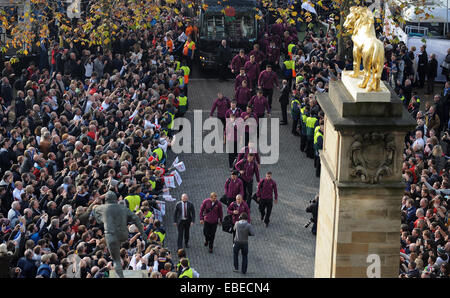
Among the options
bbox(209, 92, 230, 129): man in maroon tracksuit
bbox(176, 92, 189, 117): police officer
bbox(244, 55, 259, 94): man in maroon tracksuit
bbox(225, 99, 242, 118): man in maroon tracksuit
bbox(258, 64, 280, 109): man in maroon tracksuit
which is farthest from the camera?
bbox(244, 55, 259, 94): man in maroon tracksuit

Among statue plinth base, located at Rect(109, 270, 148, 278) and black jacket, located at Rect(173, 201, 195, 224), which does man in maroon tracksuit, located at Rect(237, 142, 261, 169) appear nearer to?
black jacket, located at Rect(173, 201, 195, 224)

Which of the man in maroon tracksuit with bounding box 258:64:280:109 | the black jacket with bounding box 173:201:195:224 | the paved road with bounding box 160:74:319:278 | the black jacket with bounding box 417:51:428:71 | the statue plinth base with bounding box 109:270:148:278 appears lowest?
the paved road with bounding box 160:74:319:278

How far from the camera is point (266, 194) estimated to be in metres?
26.9

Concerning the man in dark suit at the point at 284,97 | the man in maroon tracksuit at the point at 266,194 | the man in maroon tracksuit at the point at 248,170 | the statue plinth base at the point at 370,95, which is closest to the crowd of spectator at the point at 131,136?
the man in dark suit at the point at 284,97

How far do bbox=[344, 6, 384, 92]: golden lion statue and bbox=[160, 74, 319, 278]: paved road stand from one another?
8086mm

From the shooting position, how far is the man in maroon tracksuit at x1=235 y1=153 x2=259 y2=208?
27625 mm

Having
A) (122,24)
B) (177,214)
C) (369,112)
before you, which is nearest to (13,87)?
(122,24)

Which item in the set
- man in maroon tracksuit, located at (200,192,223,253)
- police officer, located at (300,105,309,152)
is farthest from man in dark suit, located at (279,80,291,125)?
man in maroon tracksuit, located at (200,192,223,253)

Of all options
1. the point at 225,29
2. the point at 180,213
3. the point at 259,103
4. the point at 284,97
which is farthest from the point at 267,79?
the point at 180,213

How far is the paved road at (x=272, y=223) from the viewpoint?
25156 mm

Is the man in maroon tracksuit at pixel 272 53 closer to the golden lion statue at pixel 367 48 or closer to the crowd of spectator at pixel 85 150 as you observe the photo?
the crowd of spectator at pixel 85 150

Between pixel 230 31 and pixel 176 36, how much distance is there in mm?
1971

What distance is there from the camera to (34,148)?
89.2 ft
